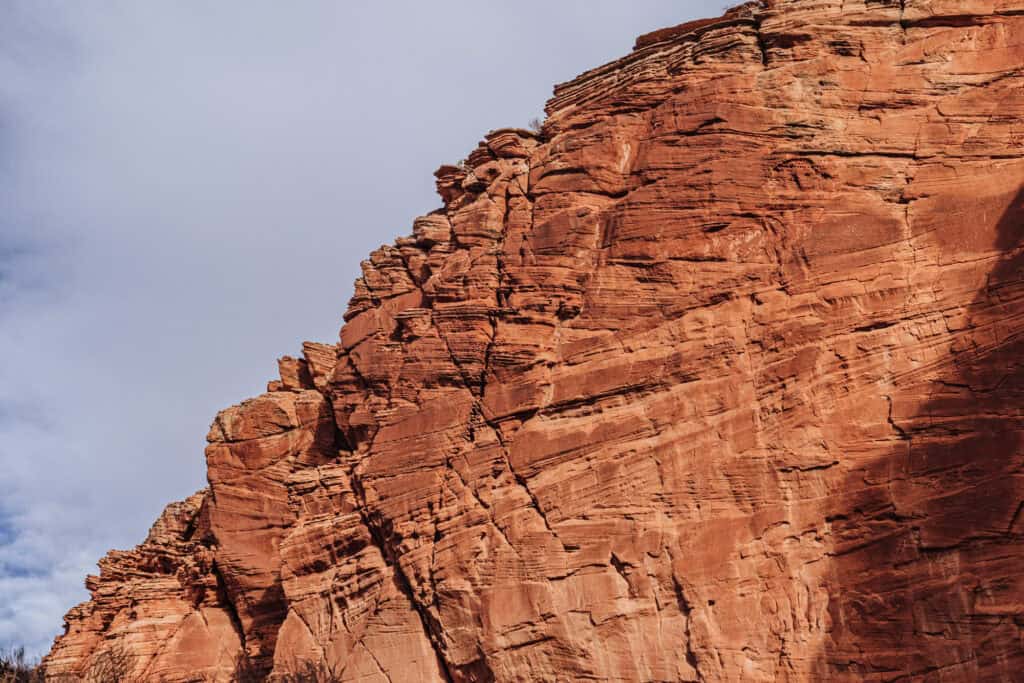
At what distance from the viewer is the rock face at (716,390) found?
23.1 m

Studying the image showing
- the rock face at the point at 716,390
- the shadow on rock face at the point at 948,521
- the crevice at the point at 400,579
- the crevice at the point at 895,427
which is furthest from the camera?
the crevice at the point at 400,579

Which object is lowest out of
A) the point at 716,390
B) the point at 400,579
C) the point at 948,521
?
the point at 948,521

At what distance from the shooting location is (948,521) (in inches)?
898

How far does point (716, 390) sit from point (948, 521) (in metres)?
5.21

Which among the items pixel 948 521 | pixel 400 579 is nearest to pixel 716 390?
pixel 948 521

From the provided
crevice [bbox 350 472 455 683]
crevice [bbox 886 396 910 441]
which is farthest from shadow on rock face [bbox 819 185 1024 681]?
crevice [bbox 350 472 455 683]

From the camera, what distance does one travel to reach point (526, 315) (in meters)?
27.9

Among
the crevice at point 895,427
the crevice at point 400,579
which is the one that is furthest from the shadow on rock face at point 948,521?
the crevice at point 400,579

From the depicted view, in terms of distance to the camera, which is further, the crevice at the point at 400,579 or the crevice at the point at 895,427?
the crevice at the point at 400,579

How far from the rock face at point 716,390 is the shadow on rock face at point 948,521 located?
0.05 meters

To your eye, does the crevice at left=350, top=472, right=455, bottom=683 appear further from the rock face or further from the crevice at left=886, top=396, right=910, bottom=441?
Answer: the crevice at left=886, top=396, right=910, bottom=441

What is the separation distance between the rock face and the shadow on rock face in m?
0.05

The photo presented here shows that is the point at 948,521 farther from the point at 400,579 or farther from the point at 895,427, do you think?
the point at 400,579

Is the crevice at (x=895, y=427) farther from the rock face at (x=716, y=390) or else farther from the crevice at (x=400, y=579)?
the crevice at (x=400, y=579)
